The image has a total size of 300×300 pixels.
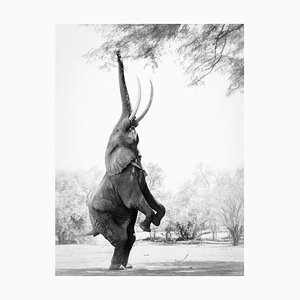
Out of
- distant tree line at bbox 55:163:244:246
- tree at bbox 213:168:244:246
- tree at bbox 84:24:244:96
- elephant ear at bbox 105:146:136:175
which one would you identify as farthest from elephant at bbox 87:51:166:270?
tree at bbox 213:168:244:246

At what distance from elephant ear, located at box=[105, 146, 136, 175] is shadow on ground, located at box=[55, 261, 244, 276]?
69cm

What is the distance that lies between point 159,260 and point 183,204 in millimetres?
423

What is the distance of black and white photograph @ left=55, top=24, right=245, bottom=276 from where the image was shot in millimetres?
6750

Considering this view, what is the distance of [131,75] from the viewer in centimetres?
678

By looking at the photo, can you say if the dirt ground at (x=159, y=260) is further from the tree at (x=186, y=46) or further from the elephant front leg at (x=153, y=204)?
the tree at (x=186, y=46)

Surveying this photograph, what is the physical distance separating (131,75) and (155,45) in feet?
0.92

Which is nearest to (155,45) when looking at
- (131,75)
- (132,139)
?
(131,75)

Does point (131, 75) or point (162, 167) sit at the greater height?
point (131, 75)

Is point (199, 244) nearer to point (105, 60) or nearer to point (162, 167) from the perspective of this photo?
point (162, 167)

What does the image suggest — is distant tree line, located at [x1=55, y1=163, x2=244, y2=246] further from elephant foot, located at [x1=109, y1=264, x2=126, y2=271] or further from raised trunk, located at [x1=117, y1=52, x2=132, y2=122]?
raised trunk, located at [x1=117, y1=52, x2=132, y2=122]

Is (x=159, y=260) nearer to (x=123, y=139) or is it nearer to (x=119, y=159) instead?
(x=119, y=159)

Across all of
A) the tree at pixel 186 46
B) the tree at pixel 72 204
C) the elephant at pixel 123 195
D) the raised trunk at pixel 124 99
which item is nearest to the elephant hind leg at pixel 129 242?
the elephant at pixel 123 195

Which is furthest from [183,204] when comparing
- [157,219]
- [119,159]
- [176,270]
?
[119,159]

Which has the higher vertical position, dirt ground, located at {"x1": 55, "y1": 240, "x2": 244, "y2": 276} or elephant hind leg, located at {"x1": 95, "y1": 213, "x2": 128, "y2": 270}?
elephant hind leg, located at {"x1": 95, "y1": 213, "x2": 128, "y2": 270}
